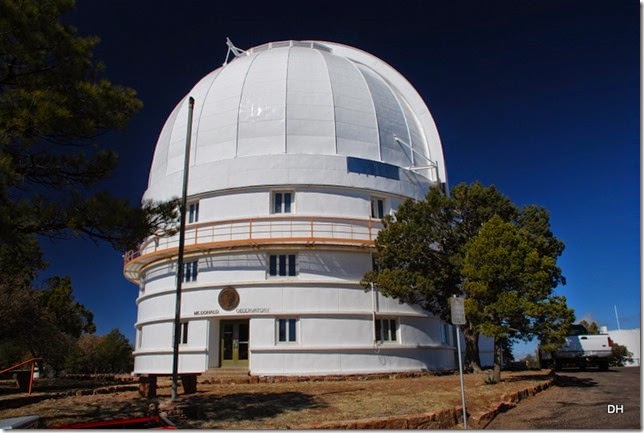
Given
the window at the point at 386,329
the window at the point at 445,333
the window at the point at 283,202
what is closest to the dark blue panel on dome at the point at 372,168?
the window at the point at 283,202

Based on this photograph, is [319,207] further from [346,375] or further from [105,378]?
[105,378]

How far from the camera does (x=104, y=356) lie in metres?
32.0

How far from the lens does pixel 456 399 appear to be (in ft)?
30.6

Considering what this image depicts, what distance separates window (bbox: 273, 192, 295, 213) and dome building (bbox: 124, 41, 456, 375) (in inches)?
1.5

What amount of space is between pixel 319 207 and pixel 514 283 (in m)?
7.26

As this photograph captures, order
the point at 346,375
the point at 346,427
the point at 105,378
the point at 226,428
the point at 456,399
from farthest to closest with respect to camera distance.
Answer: the point at 105,378 → the point at 346,375 → the point at 456,399 → the point at 226,428 → the point at 346,427

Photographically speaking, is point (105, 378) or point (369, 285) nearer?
point (369, 285)

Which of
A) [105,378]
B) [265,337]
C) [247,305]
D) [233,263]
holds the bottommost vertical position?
[105,378]

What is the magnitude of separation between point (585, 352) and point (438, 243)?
5847 millimetres

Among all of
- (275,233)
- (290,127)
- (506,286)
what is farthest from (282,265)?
(506,286)

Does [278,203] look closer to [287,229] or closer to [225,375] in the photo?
[287,229]

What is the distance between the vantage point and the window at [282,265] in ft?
56.0

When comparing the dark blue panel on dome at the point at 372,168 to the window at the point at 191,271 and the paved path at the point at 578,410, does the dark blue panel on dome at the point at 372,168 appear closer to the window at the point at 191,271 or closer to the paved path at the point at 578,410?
the window at the point at 191,271

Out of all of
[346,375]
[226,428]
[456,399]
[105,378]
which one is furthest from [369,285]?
[105,378]
